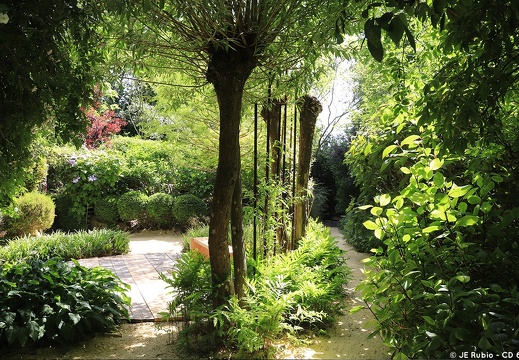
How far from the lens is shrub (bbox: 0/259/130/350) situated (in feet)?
9.70

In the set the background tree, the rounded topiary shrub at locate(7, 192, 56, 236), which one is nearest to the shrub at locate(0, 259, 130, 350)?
the background tree

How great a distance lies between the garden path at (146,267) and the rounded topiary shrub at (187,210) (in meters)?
0.39

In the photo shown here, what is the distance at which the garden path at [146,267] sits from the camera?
4.10 metres

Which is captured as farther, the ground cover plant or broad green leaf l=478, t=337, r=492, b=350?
the ground cover plant

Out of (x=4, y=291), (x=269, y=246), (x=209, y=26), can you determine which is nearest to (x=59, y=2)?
(x=209, y=26)

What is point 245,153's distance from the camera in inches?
272

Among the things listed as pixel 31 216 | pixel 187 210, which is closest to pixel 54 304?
pixel 31 216

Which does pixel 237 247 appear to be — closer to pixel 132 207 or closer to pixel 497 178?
pixel 497 178

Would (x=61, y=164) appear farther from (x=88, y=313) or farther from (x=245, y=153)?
(x=88, y=313)

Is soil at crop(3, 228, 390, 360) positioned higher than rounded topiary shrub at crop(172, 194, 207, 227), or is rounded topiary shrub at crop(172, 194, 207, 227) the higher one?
rounded topiary shrub at crop(172, 194, 207, 227)

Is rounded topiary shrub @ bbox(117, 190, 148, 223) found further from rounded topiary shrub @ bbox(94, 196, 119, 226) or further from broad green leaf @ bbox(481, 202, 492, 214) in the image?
broad green leaf @ bbox(481, 202, 492, 214)

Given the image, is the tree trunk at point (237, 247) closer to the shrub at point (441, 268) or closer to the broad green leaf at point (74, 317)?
the broad green leaf at point (74, 317)

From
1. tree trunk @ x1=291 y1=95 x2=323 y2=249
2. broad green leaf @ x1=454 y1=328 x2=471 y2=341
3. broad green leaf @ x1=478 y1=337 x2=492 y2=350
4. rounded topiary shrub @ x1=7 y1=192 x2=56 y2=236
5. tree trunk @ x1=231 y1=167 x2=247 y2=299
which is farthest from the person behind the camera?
rounded topiary shrub @ x1=7 y1=192 x2=56 y2=236

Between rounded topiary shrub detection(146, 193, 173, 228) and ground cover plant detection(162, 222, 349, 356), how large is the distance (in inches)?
206
